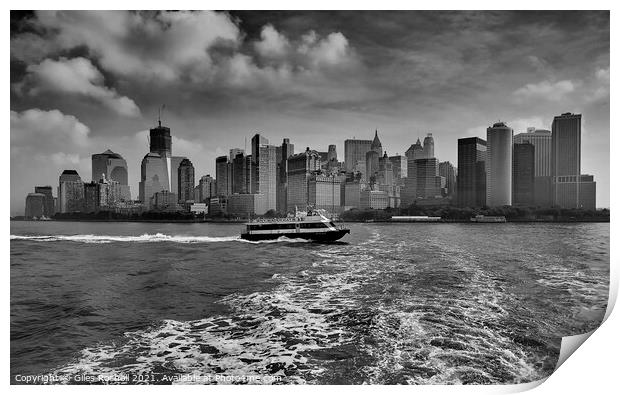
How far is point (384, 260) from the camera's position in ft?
15.9

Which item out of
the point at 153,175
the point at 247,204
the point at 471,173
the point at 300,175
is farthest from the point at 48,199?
the point at 471,173

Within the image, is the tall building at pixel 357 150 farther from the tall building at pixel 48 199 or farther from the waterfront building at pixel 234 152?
the tall building at pixel 48 199

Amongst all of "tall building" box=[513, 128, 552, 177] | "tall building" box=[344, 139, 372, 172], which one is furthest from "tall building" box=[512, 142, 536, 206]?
"tall building" box=[344, 139, 372, 172]

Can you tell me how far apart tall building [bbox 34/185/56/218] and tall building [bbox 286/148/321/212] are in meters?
2.19

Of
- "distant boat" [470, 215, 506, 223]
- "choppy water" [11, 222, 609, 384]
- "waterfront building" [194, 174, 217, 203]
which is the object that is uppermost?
"waterfront building" [194, 174, 217, 203]

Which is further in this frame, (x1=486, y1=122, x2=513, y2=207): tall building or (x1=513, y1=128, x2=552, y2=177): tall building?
(x1=486, y1=122, x2=513, y2=207): tall building

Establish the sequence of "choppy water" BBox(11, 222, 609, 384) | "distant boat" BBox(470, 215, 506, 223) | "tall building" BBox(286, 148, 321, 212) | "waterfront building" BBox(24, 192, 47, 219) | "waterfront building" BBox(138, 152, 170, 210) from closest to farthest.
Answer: "choppy water" BBox(11, 222, 609, 384)
"waterfront building" BBox(24, 192, 47, 219)
"waterfront building" BBox(138, 152, 170, 210)
"tall building" BBox(286, 148, 321, 212)
"distant boat" BBox(470, 215, 506, 223)

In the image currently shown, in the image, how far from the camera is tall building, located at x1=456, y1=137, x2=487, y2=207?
333 centimetres

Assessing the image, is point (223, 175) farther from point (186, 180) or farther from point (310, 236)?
point (310, 236)

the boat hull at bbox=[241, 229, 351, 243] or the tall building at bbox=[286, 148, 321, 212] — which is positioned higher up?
the tall building at bbox=[286, 148, 321, 212]

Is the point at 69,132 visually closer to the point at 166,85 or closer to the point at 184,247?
the point at 166,85

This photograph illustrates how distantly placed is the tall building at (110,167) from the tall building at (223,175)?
84 centimetres

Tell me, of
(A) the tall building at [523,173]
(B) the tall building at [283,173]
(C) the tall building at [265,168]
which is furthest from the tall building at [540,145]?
(C) the tall building at [265,168]

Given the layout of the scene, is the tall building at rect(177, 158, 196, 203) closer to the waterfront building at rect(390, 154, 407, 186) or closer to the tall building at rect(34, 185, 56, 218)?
the tall building at rect(34, 185, 56, 218)
